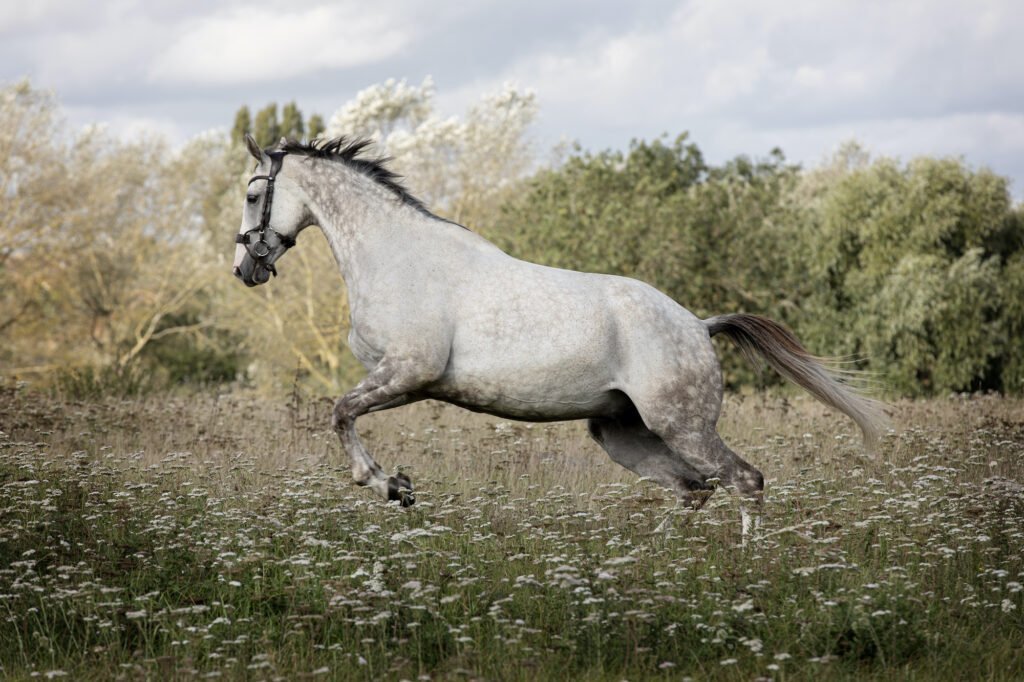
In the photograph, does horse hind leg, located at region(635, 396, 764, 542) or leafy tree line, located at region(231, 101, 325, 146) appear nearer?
horse hind leg, located at region(635, 396, 764, 542)

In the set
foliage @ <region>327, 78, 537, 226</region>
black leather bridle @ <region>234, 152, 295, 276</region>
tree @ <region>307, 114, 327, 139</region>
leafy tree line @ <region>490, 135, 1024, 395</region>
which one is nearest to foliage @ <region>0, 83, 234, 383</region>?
foliage @ <region>327, 78, 537, 226</region>

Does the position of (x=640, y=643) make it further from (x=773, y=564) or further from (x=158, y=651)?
(x=158, y=651)

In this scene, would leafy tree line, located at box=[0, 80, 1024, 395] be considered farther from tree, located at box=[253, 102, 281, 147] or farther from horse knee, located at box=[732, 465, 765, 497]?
tree, located at box=[253, 102, 281, 147]

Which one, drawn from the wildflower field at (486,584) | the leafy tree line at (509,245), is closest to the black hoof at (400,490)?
the wildflower field at (486,584)

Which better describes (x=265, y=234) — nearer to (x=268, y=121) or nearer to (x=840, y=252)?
(x=840, y=252)

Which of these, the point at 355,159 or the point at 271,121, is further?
the point at 271,121

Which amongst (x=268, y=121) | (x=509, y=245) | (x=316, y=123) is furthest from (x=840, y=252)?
(x=268, y=121)

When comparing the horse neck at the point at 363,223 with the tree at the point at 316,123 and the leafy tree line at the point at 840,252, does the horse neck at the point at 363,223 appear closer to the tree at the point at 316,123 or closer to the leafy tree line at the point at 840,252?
the leafy tree line at the point at 840,252

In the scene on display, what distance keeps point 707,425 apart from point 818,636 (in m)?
2.20

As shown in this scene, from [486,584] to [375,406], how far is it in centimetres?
164

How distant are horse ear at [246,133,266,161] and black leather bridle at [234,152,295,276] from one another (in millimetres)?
76

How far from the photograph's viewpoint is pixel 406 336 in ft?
23.1

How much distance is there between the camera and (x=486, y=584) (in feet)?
19.3

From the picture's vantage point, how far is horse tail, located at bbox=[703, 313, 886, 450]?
789 centimetres
